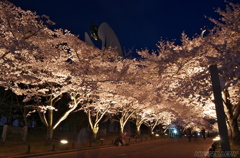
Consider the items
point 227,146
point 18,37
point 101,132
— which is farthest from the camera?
point 101,132

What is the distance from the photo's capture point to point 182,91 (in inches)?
426

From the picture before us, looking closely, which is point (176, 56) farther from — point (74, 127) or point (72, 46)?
point (74, 127)

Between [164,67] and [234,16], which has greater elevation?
[234,16]

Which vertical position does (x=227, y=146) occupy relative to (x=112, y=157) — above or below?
above

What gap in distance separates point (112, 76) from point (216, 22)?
9777 mm

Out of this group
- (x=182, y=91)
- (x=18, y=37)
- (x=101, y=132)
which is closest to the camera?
(x=182, y=91)

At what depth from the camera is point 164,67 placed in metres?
13.7

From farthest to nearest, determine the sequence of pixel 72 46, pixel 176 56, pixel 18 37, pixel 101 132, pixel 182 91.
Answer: pixel 101 132 < pixel 72 46 < pixel 176 56 < pixel 18 37 < pixel 182 91

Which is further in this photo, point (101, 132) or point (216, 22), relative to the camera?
point (101, 132)

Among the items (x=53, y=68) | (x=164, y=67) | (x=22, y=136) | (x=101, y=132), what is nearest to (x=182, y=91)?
(x=164, y=67)

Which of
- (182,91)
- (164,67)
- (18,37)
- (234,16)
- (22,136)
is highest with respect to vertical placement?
(234,16)

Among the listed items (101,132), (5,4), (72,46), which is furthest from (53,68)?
(101,132)

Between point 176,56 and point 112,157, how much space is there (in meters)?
7.83

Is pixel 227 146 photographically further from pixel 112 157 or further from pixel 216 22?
pixel 216 22
